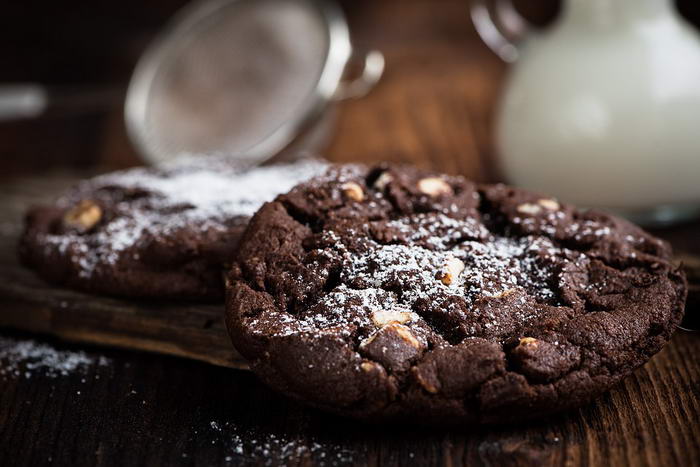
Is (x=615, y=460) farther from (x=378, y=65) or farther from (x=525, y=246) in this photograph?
(x=378, y=65)

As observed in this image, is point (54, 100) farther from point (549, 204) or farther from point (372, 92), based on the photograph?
point (549, 204)

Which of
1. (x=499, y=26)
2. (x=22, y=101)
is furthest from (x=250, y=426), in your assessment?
(x=22, y=101)

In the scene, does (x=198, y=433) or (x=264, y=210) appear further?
(x=264, y=210)

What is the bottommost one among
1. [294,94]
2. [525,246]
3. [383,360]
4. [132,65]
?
[383,360]

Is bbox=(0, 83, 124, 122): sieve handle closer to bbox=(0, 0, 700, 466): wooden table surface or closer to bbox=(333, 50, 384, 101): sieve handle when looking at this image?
bbox=(333, 50, 384, 101): sieve handle

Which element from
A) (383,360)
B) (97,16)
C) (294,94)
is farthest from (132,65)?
(383,360)

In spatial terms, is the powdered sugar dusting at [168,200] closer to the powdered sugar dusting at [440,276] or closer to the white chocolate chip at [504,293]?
the powdered sugar dusting at [440,276]

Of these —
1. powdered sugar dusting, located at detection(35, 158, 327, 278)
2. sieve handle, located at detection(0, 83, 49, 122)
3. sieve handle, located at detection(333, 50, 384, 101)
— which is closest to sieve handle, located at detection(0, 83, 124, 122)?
sieve handle, located at detection(0, 83, 49, 122)
